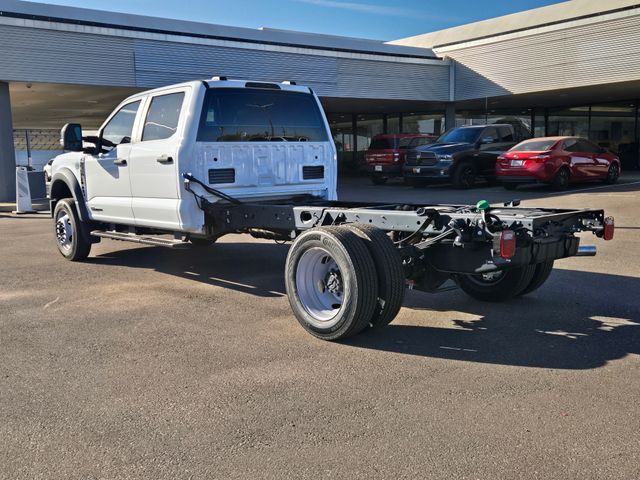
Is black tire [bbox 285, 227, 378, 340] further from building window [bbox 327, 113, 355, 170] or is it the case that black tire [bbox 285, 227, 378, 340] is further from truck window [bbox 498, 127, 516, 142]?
building window [bbox 327, 113, 355, 170]

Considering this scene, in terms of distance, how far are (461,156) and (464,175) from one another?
634mm

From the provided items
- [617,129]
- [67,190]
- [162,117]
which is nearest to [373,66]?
[617,129]

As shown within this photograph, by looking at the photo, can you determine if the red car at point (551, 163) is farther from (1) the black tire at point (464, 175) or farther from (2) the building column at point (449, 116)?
(2) the building column at point (449, 116)

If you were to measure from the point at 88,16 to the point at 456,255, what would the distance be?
18.9m

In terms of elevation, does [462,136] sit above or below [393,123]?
below

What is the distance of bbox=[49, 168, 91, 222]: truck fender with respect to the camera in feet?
28.2

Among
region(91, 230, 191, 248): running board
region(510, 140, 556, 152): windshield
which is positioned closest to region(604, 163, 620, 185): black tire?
region(510, 140, 556, 152): windshield

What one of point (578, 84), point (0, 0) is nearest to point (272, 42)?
point (0, 0)

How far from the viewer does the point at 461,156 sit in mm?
19609

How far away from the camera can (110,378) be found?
4406 millimetres

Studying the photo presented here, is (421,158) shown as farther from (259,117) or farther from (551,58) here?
(259,117)

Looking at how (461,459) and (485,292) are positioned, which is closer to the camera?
(461,459)

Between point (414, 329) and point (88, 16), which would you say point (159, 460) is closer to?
point (414, 329)

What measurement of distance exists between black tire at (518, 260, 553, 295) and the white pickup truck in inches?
0.5
